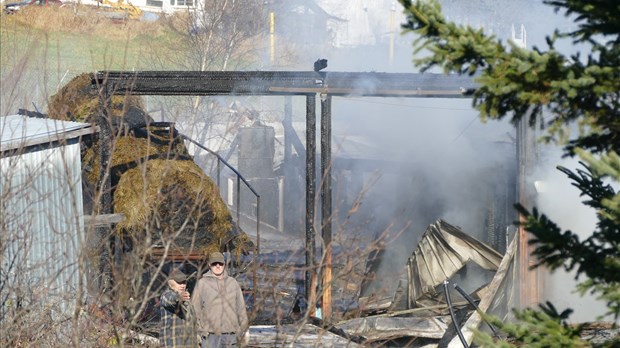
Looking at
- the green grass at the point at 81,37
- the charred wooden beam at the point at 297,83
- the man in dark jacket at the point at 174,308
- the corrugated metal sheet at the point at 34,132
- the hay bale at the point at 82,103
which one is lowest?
the man in dark jacket at the point at 174,308

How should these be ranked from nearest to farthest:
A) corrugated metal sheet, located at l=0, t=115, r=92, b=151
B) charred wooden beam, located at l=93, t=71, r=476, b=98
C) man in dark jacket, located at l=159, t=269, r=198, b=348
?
man in dark jacket, located at l=159, t=269, r=198, b=348
corrugated metal sheet, located at l=0, t=115, r=92, b=151
charred wooden beam, located at l=93, t=71, r=476, b=98

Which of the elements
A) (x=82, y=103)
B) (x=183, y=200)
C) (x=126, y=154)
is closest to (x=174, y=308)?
(x=183, y=200)

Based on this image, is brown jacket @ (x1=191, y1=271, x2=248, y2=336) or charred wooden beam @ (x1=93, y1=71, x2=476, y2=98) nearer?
brown jacket @ (x1=191, y1=271, x2=248, y2=336)

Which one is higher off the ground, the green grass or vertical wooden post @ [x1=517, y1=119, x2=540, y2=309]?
the green grass

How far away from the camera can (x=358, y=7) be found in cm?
3070

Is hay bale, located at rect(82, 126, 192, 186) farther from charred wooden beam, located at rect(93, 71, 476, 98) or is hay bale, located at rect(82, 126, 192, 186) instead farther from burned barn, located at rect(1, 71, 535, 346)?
charred wooden beam, located at rect(93, 71, 476, 98)

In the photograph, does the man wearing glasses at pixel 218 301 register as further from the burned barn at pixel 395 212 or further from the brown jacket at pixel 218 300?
the burned barn at pixel 395 212

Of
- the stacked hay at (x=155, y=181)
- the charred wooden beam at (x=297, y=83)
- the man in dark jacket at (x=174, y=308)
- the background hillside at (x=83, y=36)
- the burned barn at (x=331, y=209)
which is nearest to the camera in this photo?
the man in dark jacket at (x=174, y=308)

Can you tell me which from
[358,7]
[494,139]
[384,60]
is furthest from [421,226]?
[358,7]

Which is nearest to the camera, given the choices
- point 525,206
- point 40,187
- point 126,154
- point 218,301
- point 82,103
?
point 218,301

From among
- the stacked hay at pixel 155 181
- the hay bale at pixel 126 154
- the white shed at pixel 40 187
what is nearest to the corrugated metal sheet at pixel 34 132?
the white shed at pixel 40 187

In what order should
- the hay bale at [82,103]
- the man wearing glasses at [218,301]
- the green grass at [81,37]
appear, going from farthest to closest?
the green grass at [81,37]
the hay bale at [82,103]
the man wearing glasses at [218,301]

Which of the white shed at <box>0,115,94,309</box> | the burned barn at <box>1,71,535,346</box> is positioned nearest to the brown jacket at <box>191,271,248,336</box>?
the burned barn at <box>1,71,535,346</box>

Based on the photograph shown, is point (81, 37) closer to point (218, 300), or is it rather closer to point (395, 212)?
point (395, 212)
